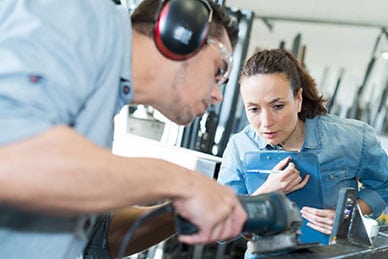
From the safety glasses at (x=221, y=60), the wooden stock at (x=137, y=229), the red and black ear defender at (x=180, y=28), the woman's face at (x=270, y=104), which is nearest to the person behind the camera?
the red and black ear defender at (x=180, y=28)

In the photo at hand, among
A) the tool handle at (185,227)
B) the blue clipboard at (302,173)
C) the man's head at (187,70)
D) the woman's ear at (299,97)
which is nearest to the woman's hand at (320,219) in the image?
the blue clipboard at (302,173)

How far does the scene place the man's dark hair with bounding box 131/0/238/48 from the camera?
82cm

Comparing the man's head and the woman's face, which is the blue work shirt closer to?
the man's head

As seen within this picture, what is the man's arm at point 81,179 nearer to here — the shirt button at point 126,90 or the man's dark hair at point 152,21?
the shirt button at point 126,90

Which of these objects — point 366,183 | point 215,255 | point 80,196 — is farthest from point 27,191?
point 215,255

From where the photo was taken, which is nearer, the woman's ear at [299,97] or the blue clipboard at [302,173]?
the blue clipboard at [302,173]

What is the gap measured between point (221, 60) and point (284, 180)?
1.79 feet

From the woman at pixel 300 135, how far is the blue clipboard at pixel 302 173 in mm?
30

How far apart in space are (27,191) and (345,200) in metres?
0.81

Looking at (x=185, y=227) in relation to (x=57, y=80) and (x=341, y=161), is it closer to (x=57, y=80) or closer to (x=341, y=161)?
(x=57, y=80)

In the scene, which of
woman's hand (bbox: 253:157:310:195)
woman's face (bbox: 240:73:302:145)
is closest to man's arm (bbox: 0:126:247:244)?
woman's hand (bbox: 253:157:310:195)

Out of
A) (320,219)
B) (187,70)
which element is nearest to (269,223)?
(187,70)

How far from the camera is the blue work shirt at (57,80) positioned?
1.76ft

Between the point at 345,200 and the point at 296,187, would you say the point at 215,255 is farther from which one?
the point at 345,200
